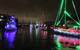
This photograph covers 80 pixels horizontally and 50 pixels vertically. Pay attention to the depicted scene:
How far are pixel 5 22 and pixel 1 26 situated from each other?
890cm

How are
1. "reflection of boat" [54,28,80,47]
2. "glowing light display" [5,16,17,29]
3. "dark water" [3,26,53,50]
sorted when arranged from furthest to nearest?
"glowing light display" [5,16,17,29] → "reflection of boat" [54,28,80,47] → "dark water" [3,26,53,50]

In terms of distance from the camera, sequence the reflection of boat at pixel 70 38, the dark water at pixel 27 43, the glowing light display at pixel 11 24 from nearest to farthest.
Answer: the dark water at pixel 27 43 < the reflection of boat at pixel 70 38 < the glowing light display at pixel 11 24

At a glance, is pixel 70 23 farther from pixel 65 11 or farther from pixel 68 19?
pixel 65 11

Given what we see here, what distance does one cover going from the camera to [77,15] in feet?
255

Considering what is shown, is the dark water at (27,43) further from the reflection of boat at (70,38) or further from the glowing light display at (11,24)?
the glowing light display at (11,24)

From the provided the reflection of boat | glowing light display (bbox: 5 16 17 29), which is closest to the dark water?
the reflection of boat

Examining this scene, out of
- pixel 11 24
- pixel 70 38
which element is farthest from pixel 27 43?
pixel 11 24

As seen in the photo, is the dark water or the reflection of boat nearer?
the dark water

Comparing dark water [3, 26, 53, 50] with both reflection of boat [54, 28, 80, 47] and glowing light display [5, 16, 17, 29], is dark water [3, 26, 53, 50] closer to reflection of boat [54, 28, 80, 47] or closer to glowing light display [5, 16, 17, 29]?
reflection of boat [54, 28, 80, 47]

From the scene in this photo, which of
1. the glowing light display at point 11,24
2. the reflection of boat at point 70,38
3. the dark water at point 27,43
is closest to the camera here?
the dark water at point 27,43

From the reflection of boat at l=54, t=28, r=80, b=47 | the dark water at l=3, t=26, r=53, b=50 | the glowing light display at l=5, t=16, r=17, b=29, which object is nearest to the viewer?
the dark water at l=3, t=26, r=53, b=50

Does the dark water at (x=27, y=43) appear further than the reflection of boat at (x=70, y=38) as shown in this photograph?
No

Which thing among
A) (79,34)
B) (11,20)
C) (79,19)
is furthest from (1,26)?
(79,34)

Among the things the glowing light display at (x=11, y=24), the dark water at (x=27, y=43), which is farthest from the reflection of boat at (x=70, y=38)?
the glowing light display at (x=11, y=24)
